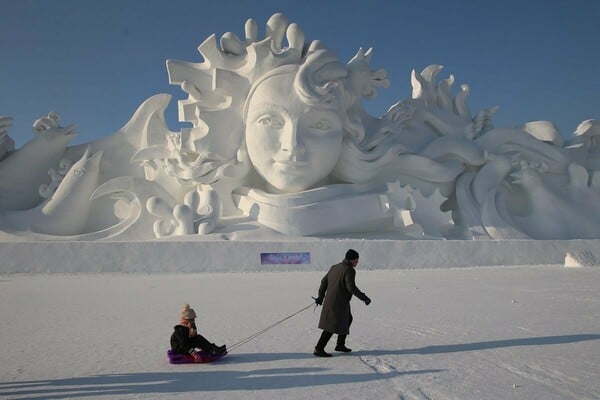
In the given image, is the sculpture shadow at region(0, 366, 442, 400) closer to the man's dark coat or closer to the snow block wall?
the man's dark coat

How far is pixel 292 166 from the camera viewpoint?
1202cm

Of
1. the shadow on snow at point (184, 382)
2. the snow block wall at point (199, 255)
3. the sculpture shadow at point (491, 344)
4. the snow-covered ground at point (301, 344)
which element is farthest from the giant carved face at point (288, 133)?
the shadow on snow at point (184, 382)

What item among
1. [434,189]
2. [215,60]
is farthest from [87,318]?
[434,189]

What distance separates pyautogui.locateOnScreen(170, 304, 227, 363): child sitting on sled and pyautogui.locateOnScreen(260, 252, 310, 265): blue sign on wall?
22.3 feet

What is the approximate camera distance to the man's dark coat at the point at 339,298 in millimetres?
3857

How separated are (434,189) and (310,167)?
13.1 feet

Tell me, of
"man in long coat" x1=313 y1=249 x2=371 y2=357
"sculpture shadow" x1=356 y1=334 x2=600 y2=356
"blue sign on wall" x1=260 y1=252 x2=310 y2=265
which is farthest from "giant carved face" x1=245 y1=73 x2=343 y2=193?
"sculpture shadow" x1=356 y1=334 x2=600 y2=356

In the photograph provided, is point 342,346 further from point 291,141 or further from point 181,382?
point 291,141

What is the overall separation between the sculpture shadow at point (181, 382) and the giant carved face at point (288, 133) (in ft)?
28.5

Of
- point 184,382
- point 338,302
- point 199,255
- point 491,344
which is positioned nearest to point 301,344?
point 338,302

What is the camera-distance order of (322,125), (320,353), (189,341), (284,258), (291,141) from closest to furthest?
1. (189,341)
2. (320,353)
3. (284,258)
4. (291,141)
5. (322,125)

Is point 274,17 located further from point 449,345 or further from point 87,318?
point 449,345

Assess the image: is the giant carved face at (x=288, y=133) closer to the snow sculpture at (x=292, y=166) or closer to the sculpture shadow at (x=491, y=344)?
the snow sculpture at (x=292, y=166)

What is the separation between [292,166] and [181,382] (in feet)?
29.5
